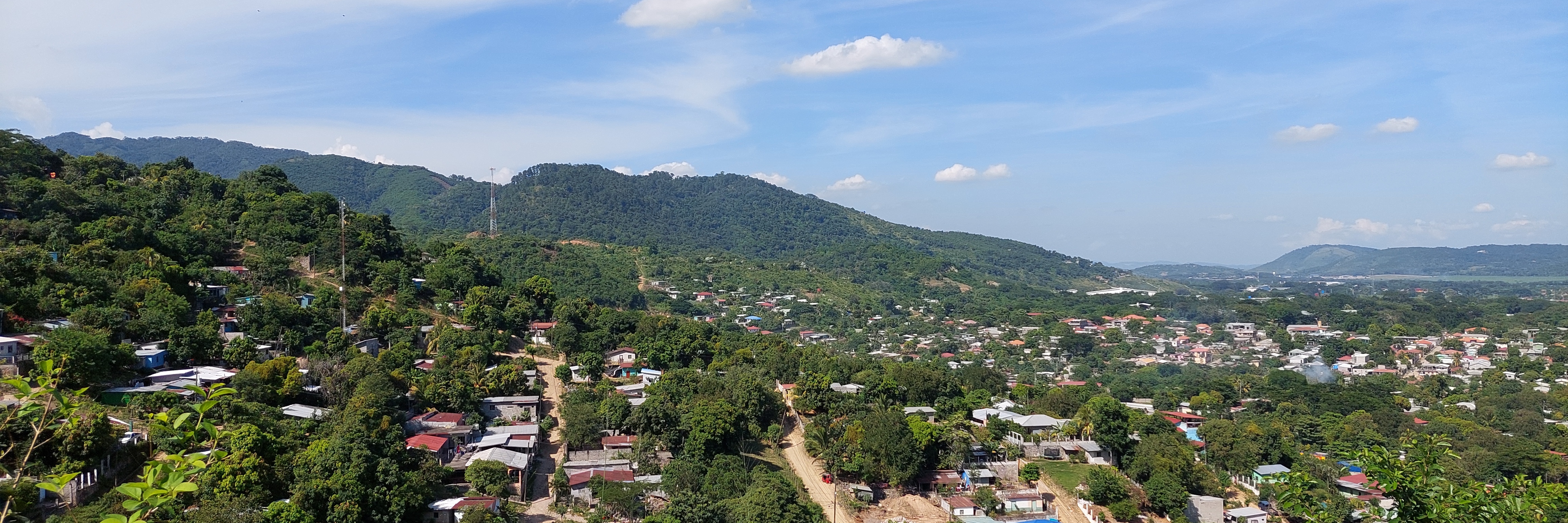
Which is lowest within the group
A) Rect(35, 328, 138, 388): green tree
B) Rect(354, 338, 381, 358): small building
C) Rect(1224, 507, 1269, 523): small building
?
Rect(1224, 507, 1269, 523): small building

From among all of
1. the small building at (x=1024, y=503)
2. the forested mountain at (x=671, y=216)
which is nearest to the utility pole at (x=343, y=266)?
the small building at (x=1024, y=503)

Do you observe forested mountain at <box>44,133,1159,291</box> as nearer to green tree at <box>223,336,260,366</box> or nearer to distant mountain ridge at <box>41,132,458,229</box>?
distant mountain ridge at <box>41,132,458,229</box>

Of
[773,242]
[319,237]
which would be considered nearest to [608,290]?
[319,237]

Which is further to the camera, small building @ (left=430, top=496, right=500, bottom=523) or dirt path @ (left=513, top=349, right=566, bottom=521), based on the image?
dirt path @ (left=513, top=349, right=566, bottom=521)

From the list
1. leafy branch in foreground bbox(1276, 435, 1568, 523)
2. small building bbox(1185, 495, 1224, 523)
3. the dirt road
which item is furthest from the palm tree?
leafy branch in foreground bbox(1276, 435, 1568, 523)

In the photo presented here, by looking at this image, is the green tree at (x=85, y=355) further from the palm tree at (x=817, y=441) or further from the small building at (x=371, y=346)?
the palm tree at (x=817, y=441)

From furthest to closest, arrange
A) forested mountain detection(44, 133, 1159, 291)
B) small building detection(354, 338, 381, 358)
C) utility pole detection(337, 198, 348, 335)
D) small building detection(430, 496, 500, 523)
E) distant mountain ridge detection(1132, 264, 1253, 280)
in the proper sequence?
distant mountain ridge detection(1132, 264, 1253, 280) < forested mountain detection(44, 133, 1159, 291) < utility pole detection(337, 198, 348, 335) < small building detection(354, 338, 381, 358) < small building detection(430, 496, 500, 523)
